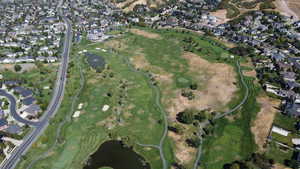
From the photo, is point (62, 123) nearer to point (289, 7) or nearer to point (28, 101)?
point (28, 101)

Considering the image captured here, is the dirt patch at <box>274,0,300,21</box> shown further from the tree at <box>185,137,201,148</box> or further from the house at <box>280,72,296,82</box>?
the tree at <box>185,137,201,148</box>

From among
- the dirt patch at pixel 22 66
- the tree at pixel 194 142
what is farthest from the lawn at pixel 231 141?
the dirt patch at pixel 22 66

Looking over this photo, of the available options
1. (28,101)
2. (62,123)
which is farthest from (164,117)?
(28,101)

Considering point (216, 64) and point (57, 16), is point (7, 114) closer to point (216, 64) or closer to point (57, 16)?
point (216, 64)

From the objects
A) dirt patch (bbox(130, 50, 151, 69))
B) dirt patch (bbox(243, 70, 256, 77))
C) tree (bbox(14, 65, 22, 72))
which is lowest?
tree (bbox(14, 65, 22, 72))

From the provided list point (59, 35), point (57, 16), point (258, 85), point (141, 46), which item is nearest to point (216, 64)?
point (258, 85)

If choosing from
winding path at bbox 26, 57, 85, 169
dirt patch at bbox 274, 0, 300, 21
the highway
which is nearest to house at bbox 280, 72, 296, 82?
dirt patch at bbox 274, 0, 300, 21

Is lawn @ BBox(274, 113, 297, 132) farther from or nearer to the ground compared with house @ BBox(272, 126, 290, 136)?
farther from the ground
